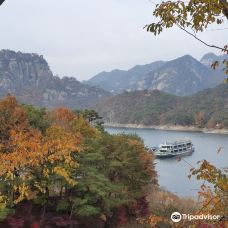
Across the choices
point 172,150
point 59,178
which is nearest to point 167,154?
point 172,150

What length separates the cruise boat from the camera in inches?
4190

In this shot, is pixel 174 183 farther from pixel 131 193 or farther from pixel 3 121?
pixel 3 121

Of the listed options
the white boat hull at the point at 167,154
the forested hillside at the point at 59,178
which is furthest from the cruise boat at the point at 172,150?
the forested hillside at the point at 59,178

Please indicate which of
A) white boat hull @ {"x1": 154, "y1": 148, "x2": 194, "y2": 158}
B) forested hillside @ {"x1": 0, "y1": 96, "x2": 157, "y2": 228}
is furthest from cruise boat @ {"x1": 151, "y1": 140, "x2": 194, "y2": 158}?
forested hillside @ {"x1": 0, "y1": 96, "x2": 157, "y2": 228}

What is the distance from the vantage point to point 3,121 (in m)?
26.2

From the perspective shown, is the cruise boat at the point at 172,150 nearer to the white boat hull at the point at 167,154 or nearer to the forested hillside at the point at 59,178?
the white boat hull at the point at 167,154

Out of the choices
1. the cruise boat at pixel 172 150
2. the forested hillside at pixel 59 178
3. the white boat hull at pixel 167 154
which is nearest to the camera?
the forested hillside at pixel 59 178

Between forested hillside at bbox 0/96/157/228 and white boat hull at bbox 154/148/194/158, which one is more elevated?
forested hillside at bbox 0/96/157/228

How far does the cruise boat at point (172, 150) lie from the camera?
106419 mm

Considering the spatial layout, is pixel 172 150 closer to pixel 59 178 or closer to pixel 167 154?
pixel 167 154

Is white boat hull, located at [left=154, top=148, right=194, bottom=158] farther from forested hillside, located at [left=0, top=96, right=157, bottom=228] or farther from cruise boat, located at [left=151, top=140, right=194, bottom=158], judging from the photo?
forested hillside, located at [left=0, top=96, right=157, bottom=228]

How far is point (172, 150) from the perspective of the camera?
108688mm

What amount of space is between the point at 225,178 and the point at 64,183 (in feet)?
41.8

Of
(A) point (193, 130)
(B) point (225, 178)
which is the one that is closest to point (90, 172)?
(B) point (225, 178)
